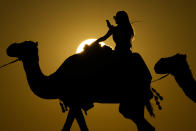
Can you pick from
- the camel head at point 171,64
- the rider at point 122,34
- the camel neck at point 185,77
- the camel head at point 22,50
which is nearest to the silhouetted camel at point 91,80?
the camel head at point 22,50

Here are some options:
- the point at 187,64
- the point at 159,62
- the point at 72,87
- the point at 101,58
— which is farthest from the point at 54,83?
the point at 187,64

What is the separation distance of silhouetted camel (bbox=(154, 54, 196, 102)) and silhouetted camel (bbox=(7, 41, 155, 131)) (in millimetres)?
642

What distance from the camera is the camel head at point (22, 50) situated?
21.4ft

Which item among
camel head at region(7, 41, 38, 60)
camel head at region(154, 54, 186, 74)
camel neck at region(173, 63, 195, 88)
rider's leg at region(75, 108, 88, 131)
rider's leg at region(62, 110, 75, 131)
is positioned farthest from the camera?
camel head at region(7, 41, 38, 60)

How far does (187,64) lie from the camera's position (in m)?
5.66

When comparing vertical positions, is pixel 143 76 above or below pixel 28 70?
below

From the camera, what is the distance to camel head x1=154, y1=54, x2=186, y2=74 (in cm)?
570

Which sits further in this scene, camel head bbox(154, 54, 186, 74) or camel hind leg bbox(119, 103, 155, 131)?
camel hind leg bbox(119, 103, 155, 131)

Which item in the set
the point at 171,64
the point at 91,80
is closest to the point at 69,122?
the point at 91,80

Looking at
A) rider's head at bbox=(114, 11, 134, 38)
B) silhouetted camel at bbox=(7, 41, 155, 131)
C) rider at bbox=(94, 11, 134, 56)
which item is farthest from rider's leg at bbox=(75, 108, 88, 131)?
rider's head at bbox=(114, 11, 134, 38)

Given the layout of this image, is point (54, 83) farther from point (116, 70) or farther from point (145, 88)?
point (145, 88)

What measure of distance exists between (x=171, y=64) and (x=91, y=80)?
1654mm

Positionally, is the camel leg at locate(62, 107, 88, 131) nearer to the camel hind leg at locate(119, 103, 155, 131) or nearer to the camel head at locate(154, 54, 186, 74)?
the camel hind leg at locate(119, 103, 155, 131)

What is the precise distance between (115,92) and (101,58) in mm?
755
